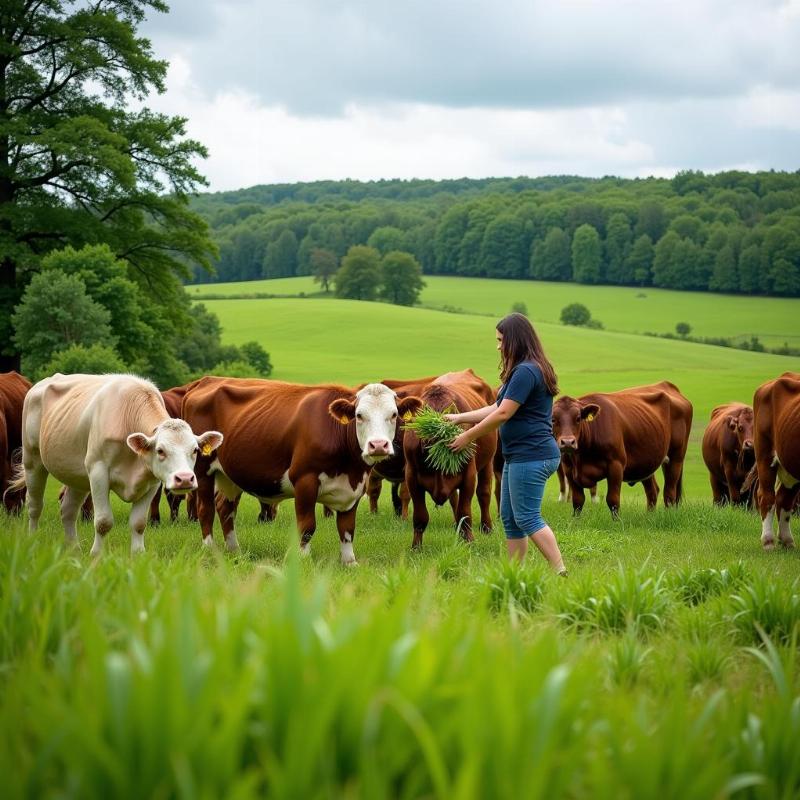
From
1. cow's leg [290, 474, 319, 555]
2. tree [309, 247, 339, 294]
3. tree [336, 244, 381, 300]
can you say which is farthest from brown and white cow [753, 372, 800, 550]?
tree [309, 247, 339, 294]

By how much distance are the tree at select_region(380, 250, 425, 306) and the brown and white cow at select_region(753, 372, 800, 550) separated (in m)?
92.0

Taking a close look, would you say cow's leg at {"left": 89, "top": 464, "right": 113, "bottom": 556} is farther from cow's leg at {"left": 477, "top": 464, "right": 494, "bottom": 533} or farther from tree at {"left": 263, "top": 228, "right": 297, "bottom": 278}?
tree at {"left": 263, "top": 228, "right": 297, "bottom": 278}

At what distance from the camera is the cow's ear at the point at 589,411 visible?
12.8 metres

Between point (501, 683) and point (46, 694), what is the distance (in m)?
1.53

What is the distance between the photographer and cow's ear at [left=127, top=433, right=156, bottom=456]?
8471 mm

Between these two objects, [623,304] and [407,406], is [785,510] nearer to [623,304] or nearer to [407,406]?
[407,406]

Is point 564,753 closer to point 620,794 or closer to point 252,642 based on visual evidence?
point 620,794

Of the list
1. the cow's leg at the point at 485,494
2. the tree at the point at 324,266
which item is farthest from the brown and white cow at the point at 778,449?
the tree at the point at 324,266

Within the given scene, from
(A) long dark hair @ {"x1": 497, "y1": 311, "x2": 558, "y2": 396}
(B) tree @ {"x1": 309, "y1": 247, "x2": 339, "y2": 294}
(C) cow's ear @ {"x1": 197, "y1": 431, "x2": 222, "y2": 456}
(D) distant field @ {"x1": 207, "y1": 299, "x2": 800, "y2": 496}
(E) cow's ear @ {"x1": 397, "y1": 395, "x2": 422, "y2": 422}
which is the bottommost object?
(D) distant field @ {"x1": 207, "y1": 299, "x2": 800, "y2": 496}

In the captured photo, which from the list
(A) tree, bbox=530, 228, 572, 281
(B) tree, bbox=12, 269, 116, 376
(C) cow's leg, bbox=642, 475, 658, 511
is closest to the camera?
(C) cow's leg, bbox=642, 475, 658, 511

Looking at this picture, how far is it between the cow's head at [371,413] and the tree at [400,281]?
307 ft

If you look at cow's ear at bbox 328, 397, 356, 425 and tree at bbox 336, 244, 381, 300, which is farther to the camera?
tree at bbox 336, 244, 381, 300

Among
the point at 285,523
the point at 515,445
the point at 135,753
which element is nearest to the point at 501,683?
the point at 135,753

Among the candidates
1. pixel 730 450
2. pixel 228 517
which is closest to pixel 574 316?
pixel 730 450
